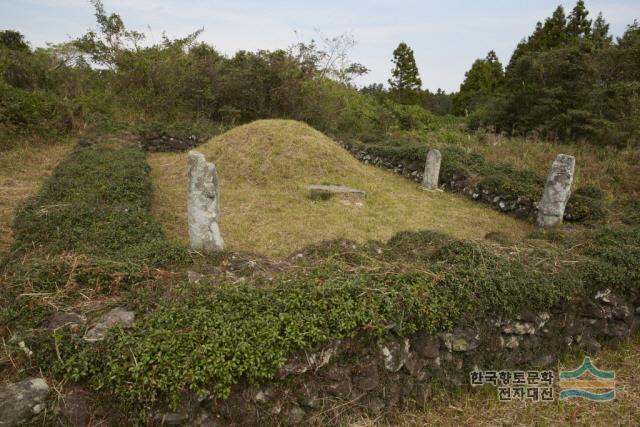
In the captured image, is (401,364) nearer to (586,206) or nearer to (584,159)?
(586,206)

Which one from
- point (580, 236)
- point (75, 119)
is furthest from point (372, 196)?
point (75, 119)

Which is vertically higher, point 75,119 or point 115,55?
point 115,55

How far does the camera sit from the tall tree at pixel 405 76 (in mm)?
26391

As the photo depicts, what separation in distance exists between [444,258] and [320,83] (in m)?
15.8

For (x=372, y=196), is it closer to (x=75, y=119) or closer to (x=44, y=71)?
(x=75, y=119)

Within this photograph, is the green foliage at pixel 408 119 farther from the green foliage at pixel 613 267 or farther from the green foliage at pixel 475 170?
the green foliage at pixel 613 267

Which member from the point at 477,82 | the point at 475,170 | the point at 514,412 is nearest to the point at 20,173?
the point at 514,412

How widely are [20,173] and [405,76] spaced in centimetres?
2346

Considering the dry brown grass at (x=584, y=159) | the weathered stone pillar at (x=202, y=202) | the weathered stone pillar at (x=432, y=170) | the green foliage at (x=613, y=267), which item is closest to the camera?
the green foliage at (x=613, y=267)

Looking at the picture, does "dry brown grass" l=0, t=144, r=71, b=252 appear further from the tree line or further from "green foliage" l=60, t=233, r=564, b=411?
"green foliage" l=60, t=233, r=564, b=411

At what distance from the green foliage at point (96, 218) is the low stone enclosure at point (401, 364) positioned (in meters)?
1.91

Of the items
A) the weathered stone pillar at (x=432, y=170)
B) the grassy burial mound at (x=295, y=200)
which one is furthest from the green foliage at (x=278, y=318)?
the weathered stone pillar at (x=432, y=170)

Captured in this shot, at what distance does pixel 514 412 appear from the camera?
3309 millimetres

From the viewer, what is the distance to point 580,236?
529 cm
